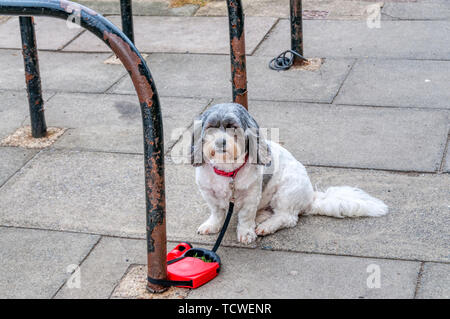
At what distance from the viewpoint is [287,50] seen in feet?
24.2

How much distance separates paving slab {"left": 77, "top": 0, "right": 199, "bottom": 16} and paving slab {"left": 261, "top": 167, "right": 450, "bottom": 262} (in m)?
4.78

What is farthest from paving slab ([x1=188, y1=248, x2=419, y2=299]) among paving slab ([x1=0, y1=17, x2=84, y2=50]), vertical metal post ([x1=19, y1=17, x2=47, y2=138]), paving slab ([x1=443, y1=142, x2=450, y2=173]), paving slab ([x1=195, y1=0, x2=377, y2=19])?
paving slab ([x1=195, y1=0, x2=377, y2=19])

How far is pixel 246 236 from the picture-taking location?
4.40m

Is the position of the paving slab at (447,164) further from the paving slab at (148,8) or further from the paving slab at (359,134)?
the paving slab at (148,8)

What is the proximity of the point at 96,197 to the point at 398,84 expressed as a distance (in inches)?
127

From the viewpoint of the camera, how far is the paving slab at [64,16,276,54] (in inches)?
315

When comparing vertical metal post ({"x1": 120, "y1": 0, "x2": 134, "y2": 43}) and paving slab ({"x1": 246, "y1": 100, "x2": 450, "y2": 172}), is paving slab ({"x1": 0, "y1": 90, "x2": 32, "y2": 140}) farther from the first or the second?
paving slab ({"x1": 246, "y1": 100, "x2": 450, "y2": 172})

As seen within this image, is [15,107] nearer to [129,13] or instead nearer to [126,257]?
[129,13]

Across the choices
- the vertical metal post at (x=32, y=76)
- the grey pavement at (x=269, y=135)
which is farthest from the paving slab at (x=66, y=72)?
the vertical metal post at (x=32, y=76)

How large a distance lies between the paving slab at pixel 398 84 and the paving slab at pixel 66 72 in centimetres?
239

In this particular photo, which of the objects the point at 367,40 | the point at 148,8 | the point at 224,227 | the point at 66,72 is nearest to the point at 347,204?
the point at 224,227

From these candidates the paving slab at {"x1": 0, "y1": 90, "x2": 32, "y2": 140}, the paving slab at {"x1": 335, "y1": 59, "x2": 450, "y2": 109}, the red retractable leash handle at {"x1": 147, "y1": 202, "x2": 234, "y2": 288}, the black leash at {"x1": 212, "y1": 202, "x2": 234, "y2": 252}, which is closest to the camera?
the red retractable leash handle at {"x1": 147, "y1": 202, "x2": 234, "y2": 288}

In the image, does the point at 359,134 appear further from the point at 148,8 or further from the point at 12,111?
the point at 148,8

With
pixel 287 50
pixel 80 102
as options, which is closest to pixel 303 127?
pixel 287 50
